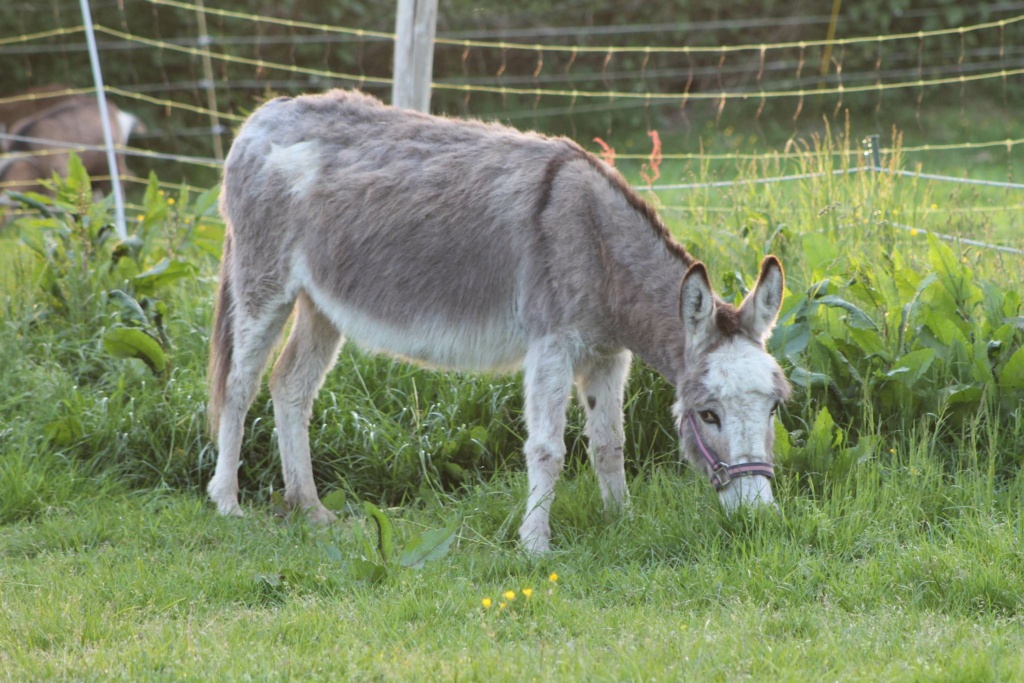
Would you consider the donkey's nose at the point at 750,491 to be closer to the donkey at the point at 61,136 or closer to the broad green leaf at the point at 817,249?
the broad green leaf at the point at 817,249

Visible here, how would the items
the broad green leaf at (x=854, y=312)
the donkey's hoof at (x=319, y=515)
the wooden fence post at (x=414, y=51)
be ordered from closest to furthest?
the broad green leaf at (x=854, y=312)
the donkey's hoof at (x=319, y=515)
the wooden fence post at (x=414, y=51)

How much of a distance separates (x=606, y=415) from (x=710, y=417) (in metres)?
0.66

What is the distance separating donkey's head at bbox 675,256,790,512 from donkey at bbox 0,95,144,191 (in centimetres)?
793

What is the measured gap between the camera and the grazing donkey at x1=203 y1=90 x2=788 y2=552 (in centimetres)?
361

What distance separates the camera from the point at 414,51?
18.6ft

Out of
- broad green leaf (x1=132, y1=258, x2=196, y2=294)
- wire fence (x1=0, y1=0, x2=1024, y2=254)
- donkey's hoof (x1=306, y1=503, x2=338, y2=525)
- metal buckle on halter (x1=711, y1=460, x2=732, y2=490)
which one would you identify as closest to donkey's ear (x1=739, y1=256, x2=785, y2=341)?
metal buckle on halter (x1=711, y1=460, x2=732, y2=490)

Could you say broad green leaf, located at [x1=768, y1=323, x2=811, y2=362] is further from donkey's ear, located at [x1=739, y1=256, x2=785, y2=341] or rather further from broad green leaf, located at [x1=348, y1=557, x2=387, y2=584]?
broad green leaf, located at [x1=348, y1=557, x2=387, y2=584]

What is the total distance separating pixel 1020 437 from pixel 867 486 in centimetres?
73

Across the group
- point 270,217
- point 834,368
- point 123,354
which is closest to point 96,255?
point 123,354

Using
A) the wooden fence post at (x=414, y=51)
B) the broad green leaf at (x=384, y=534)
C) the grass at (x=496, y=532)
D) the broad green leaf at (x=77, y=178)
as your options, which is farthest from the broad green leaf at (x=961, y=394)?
the broad green leaf at (x=77, y=178)

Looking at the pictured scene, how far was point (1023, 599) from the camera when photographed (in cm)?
323

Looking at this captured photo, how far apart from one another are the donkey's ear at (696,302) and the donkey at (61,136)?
25.9 ft

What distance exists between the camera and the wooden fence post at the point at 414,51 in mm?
5625

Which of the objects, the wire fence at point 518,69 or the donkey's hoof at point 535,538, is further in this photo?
the wire fence at point 518,69
